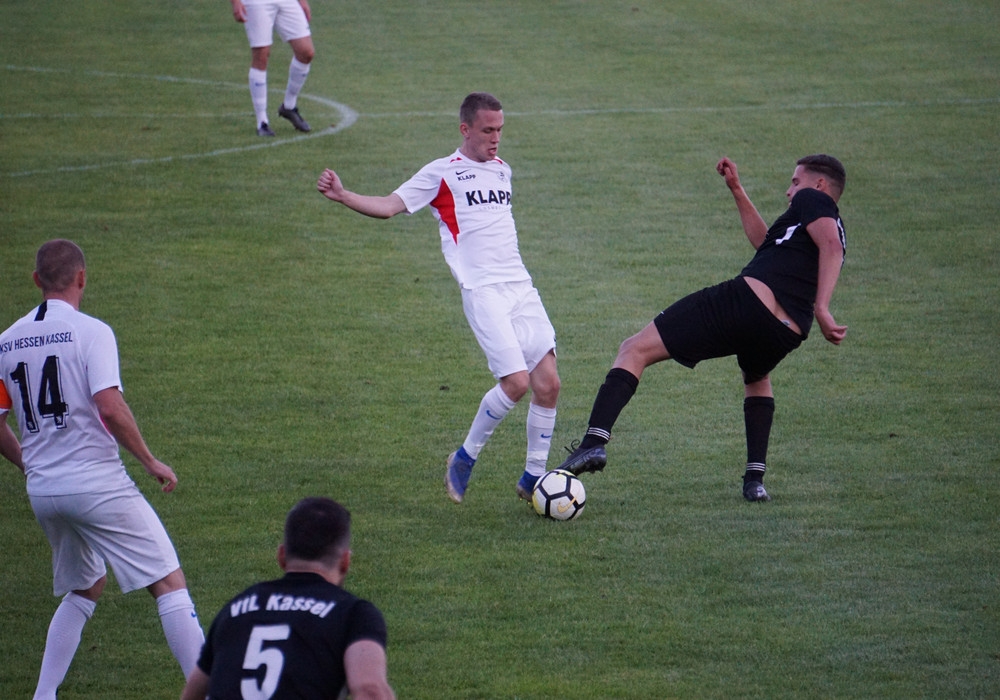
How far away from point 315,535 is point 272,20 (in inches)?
Answer: 521

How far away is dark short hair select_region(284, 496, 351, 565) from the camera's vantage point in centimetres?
366

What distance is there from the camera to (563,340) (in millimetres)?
10594

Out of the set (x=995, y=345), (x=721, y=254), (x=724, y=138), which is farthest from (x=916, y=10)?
(x=995, y=345)

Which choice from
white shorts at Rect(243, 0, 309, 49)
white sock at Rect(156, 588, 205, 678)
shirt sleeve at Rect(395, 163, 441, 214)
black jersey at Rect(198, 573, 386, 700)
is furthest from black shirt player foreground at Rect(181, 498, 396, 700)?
white shorts at Rect(243, 0, 309, 49)

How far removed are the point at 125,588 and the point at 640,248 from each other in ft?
28.4

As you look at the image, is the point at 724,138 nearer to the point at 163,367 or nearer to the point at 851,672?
the point at 163,367

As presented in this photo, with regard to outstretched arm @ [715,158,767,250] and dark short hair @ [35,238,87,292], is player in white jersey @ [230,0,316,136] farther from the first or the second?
dark short hair @ [35,238,87,292]

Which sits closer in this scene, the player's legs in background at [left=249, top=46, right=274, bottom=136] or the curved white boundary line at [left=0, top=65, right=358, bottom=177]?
the curved white boundary line at [left=0, top=65, right=358, bottom=177]

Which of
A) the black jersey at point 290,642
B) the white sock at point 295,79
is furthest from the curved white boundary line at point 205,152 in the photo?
the black jersey at point 290,642

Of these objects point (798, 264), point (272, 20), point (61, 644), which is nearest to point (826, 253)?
point (798, 264)

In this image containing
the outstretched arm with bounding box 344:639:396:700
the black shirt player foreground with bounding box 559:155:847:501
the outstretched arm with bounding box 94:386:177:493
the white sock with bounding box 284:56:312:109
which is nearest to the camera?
the outstretched arm with bounding box 344:639:396:700

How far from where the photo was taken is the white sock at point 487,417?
727 cm

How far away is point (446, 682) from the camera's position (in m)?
5.38

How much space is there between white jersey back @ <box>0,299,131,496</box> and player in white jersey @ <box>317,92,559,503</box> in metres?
2.59
